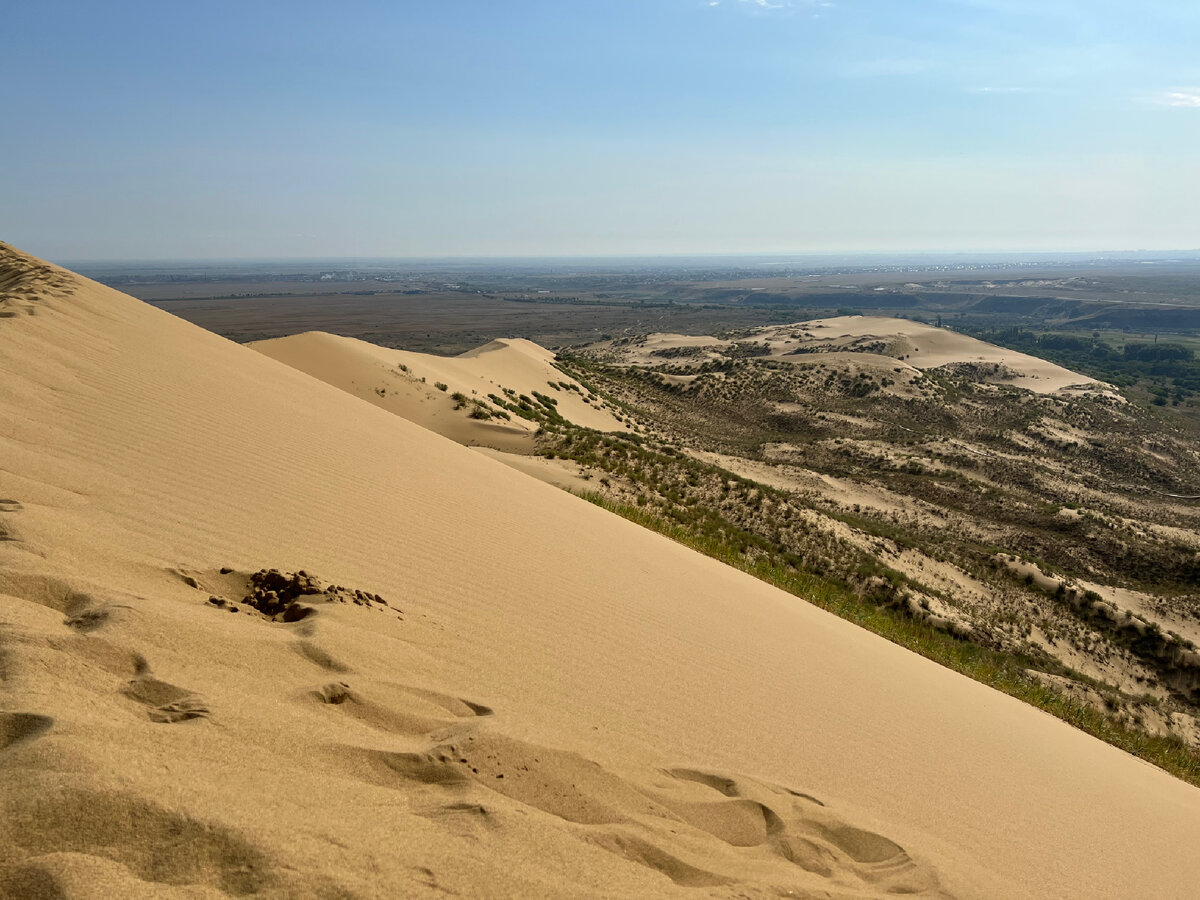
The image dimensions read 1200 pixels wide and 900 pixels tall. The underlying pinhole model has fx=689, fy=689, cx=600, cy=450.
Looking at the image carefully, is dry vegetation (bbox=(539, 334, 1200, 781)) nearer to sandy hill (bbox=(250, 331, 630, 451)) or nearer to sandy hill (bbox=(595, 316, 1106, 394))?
sandy hill (bbox=(250, 331, 630, 451))

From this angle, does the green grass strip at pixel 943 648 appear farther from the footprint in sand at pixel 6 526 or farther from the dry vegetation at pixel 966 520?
the footprint in sand at pixel 6 526

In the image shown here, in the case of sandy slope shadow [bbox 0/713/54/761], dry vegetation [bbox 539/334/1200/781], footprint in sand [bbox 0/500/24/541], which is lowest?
dry vegetation [bbox 539/334/1200/781]

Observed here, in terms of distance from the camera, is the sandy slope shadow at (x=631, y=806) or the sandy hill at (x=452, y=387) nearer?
the sandy slope shadow at (x=631, y=806)

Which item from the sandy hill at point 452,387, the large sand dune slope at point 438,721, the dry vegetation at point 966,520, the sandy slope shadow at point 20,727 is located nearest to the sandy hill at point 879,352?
the dry vegetation at point 966,520

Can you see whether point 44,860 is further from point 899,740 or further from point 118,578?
point 899,740

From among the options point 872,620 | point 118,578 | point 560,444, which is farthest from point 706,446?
point 118,578

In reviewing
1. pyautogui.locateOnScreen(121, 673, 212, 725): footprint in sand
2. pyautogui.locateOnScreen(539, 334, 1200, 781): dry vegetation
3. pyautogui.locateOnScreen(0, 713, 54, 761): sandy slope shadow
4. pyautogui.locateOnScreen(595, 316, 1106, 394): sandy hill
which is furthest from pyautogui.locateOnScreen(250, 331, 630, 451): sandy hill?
pyautogui.locateOnScreen(595, 316, 1106, 394): sandy hill

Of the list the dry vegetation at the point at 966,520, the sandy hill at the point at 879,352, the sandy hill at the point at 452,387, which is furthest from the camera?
the sandy hill at the point at 879,352
